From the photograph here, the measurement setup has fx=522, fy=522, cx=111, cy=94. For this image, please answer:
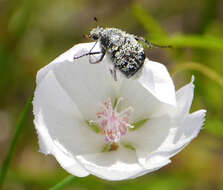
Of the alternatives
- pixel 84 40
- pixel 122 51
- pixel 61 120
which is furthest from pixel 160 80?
pixel 84 40

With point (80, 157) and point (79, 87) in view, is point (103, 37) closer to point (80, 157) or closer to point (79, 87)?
point (79, 87)

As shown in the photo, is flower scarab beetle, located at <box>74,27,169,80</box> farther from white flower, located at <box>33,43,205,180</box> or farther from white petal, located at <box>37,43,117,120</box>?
white petal, located at <box>37,43,117,120</box>

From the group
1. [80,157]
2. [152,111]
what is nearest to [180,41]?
[152,111]

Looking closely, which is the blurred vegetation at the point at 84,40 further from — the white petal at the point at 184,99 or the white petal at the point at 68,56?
the white petal at the point at 68,56

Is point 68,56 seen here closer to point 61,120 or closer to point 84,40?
point 61,120

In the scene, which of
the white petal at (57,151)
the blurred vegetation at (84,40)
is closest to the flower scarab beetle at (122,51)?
the white petal at (57,151)

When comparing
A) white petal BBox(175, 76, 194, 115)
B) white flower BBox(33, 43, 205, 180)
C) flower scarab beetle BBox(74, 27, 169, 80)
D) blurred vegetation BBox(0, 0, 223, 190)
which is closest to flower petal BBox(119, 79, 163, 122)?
white flower BBox(33, 43, 205, 180)
